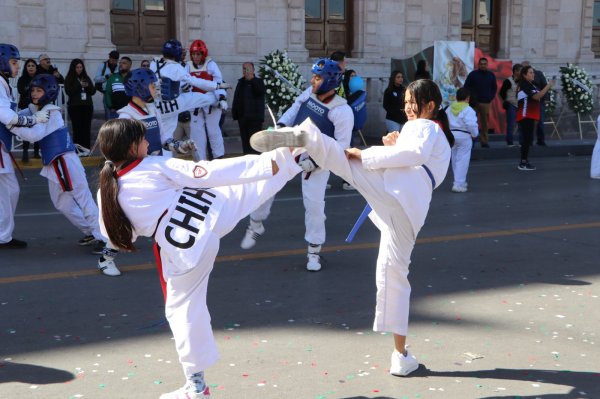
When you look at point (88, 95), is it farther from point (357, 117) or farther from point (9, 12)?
point (357, 117)

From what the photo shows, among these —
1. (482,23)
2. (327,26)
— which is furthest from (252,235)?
(482,23)

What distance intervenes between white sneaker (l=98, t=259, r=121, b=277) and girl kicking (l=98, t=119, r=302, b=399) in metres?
3.15

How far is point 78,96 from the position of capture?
16250 mm

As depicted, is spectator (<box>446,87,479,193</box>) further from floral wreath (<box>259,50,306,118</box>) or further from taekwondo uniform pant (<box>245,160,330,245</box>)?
taekwondo uniform pant (<box>245,160,330,245</box>)

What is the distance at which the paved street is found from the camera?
5008mm

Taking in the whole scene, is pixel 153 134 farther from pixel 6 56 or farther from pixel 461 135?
pixel 461 135

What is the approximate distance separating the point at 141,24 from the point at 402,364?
16.5 m

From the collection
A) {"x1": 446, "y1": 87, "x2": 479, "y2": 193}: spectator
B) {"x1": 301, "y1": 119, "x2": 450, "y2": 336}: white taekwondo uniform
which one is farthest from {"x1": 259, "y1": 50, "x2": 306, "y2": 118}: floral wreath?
{"x1": 301, "y1": 119, "x2": 450, "y2": 336}: white taekwondo uniform

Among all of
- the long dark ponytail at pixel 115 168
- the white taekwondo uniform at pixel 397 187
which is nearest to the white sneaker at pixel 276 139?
the white taekwondo uniform at pixel 397 187

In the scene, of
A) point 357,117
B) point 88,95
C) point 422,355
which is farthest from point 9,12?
point 422,355

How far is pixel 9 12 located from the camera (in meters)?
17.8

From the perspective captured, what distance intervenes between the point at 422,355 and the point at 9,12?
1487 centimetres

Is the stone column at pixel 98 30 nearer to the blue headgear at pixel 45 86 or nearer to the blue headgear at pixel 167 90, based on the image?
the blue headgear at pixel 167 90

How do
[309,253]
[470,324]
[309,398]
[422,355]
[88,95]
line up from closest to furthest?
[309,398] → [422,355] → [470,324] → [309,253] → [88,95]
